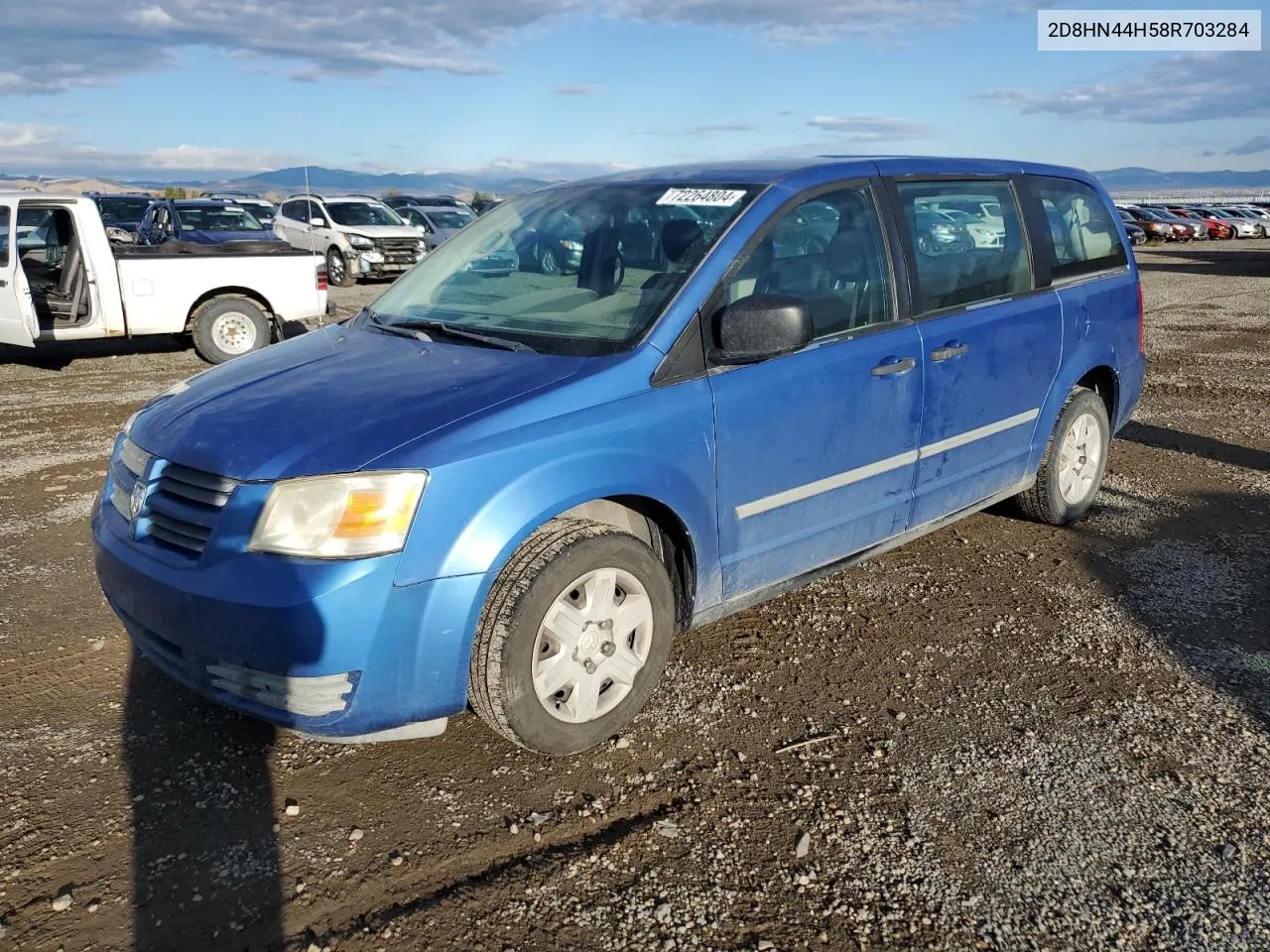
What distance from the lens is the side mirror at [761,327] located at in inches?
124

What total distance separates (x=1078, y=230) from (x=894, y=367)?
1930 mm

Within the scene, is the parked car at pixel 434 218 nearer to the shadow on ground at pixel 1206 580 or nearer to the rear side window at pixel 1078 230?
the rear side window at pixel 1078 230

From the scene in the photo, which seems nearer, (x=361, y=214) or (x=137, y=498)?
(x=137, y=498)

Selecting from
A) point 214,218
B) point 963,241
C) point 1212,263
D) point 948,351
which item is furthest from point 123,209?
point 1212,263

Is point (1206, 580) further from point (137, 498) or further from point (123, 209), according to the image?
point (123, 209)

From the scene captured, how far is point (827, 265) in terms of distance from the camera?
12.1 feet

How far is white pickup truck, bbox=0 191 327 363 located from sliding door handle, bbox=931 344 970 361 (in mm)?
8806

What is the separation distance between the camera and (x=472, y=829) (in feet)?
9.11

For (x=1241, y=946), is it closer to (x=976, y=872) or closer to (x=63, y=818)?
(x=976, y=872)

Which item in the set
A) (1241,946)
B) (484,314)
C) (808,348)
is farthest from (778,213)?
(1241,946)

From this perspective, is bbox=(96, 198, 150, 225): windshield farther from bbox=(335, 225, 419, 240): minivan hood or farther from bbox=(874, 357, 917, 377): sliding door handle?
bbox=(874, 357, 917, 377): sliding door handle

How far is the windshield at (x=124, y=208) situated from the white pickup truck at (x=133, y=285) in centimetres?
1233

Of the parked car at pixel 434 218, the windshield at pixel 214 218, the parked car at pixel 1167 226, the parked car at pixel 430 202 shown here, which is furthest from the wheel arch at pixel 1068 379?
the parked car at pixel 1167 226

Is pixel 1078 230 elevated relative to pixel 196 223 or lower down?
lower down
